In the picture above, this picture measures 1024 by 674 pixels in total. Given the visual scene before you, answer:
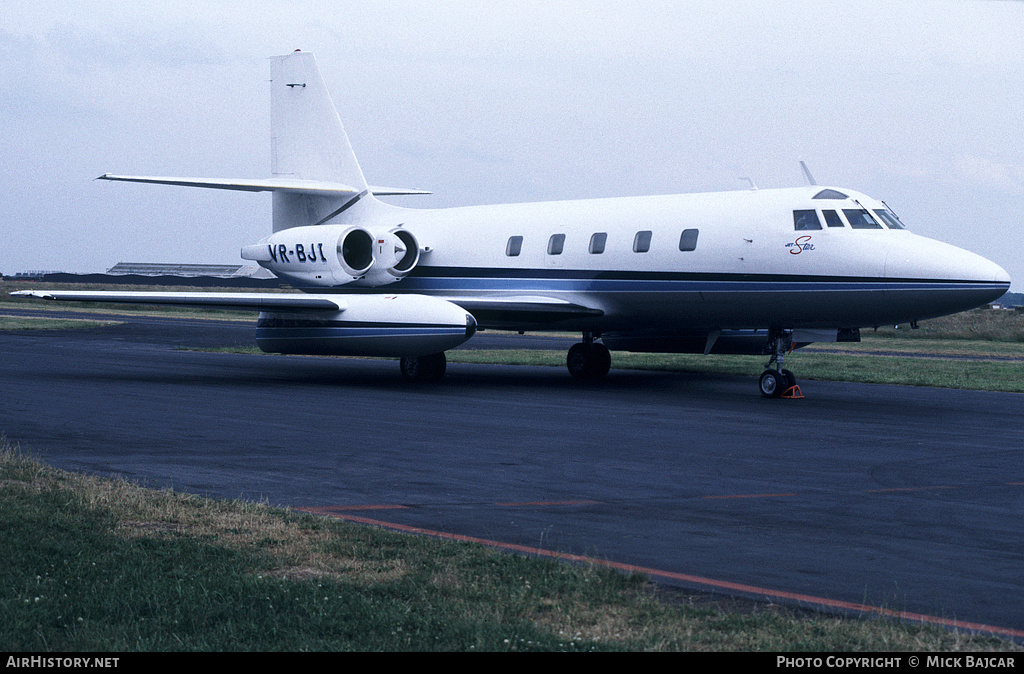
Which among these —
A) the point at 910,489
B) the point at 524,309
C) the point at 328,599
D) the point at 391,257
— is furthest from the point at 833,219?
the point at 328,599

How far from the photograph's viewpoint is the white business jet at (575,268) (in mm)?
19844

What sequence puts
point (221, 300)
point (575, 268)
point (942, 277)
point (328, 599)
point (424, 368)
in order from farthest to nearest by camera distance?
1. point (424, 368)
2. point (575, 268)
3. point (221, 300)
4. point (942, 277)
5. point (328, 599)

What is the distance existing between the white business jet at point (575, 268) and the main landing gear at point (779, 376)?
27 mm

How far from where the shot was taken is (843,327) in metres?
20.7

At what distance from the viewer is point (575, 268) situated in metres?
23.2

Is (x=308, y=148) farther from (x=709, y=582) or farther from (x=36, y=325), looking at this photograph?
(x=36, y=325)

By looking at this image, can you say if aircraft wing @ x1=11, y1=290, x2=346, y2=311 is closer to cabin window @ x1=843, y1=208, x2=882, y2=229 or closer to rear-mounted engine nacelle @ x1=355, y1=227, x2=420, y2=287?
rear-mounted engine nacelle @ x1=355, y1=227, x2=420, y2=287

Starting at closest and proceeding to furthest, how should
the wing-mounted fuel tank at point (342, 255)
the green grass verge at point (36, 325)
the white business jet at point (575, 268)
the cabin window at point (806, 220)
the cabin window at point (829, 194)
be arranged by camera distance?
1. the white business jet at point (575, 268)
2. the cabin window at point (806, 220)
3. the cabin window at point (829, 194)
4. the wing-mounted fuel tank at point (342, 255)
5. the green grass verge at point (36, 325)

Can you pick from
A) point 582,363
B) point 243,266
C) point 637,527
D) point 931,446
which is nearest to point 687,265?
point 582,363

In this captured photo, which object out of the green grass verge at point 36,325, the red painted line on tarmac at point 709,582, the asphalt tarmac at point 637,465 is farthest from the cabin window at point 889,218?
the green grass verge at point 36,325

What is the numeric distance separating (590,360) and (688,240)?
4.34 m

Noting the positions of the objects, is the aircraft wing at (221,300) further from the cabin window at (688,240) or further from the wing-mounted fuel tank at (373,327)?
the cabin window at (688,240)

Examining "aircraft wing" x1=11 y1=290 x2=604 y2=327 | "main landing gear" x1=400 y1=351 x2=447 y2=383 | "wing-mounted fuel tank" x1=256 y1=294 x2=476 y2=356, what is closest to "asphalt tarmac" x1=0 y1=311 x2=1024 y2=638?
"main landing gear" x1=400 y1=351 x2=447 y2=383

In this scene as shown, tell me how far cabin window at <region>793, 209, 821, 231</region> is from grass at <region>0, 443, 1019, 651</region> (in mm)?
13695
